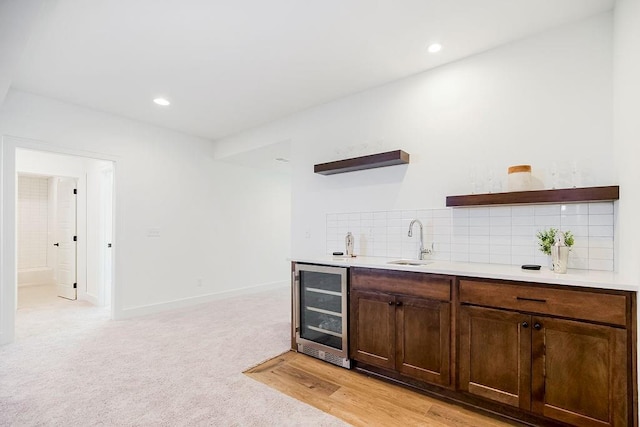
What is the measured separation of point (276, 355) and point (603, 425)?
91.5 inches

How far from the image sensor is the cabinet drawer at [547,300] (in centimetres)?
165

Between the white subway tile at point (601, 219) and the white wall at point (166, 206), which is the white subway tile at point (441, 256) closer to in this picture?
the white subway tile at point (601, 219)

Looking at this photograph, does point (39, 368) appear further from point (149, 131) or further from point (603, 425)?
point (603, 425)

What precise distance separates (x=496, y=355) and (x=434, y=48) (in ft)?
7.72

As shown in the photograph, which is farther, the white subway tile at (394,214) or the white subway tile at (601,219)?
the white subway tile at (394,214)

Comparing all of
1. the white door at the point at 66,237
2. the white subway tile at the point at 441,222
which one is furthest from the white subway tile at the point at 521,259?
the white door at the point at 66,237

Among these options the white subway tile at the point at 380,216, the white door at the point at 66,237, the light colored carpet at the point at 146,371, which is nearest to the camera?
the light colored carpet at the point at 146,371

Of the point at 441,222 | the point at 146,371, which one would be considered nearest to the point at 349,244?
the point at 441,222

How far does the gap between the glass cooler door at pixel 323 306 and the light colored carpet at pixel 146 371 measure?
41cm

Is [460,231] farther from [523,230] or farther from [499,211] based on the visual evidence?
[523,230]

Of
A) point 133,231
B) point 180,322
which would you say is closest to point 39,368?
point 180,322

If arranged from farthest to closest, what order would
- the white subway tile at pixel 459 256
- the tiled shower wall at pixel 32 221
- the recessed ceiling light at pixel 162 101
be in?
the tiled shower wall at pixel 32 221, the recessed ceiling light at pixel 162 101, the white subway tile at pixel 459 256

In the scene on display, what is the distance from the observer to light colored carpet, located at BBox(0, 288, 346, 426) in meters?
2.03

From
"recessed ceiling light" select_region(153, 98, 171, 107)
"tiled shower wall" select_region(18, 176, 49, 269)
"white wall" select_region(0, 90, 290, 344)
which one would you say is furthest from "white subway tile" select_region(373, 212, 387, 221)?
"tiled shower wall" select_region(18, 176, 49, 269)
